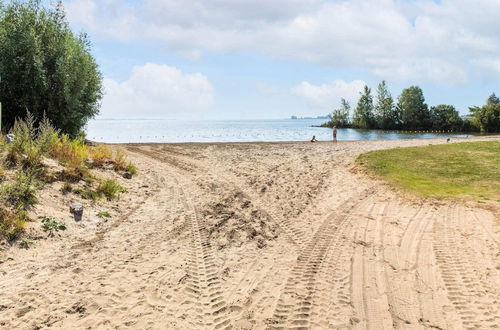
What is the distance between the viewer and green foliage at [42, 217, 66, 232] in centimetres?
830

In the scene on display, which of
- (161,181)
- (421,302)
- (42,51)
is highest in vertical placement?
(42,51)

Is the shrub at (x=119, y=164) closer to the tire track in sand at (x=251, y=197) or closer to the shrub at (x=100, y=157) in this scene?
the shrub at (x=100, y=157)

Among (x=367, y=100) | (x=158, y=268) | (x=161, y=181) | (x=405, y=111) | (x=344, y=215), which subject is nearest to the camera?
(x=158, y=268)

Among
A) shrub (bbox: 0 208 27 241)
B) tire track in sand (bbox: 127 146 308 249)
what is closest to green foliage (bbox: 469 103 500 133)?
tire track in sand (bbox: 127 146 308 249)

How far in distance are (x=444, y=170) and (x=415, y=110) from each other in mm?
93055

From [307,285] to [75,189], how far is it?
767cm

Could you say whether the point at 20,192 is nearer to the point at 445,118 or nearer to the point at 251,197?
the point at 251,197

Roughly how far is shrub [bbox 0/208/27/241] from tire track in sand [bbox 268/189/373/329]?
5713mm

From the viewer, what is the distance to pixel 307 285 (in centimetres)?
630

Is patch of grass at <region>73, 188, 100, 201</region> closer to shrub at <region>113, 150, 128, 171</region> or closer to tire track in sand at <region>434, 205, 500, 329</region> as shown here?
shrub at <region>113, 150, 128, 171</region>

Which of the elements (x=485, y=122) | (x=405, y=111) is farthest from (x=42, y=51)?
(x=405, y=111)

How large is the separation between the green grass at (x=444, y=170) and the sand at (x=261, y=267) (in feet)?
6.08

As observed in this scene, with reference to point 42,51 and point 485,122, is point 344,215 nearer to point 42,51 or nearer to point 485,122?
point 42,51

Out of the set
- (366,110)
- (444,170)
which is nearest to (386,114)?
(366,110)
